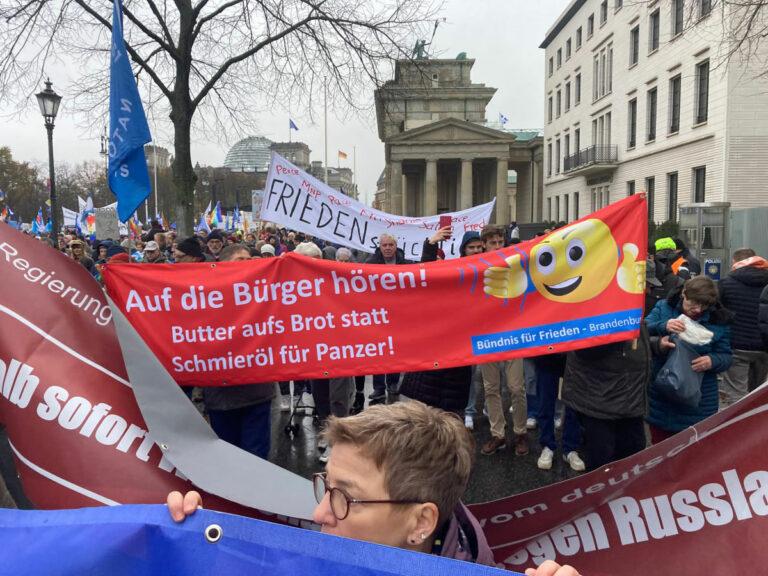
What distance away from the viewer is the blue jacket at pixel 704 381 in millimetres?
3791

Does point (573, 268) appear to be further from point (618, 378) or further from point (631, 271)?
point (618, 378)

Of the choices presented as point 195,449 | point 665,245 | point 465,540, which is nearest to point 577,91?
point 665,245

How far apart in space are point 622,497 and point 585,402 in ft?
6.76

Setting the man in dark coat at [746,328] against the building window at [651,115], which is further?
the building window at [651,115]

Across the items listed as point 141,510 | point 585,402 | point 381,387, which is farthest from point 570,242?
point 381,387

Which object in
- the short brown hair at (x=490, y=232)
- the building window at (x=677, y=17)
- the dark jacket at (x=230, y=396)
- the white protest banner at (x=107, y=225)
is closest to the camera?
the dark jacket at (x=230, y=396)

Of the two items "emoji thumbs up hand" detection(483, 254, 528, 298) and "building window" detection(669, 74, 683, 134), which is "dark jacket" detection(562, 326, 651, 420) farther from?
"building window" detection(669, 74, 683, 134)

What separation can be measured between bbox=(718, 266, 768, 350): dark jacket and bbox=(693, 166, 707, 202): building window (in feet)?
80.7

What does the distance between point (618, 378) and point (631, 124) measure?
36941 millimetres

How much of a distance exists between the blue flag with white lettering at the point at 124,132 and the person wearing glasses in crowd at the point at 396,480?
3.15 meters

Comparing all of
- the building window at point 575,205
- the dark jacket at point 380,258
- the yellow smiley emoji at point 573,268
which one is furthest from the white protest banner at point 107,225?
the building window at point 575,205

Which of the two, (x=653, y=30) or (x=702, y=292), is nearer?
(x=702, y=292)

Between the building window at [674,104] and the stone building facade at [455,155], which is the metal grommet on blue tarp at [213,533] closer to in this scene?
the building window at [674,104]

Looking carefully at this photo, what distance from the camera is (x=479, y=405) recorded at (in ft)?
22.7
